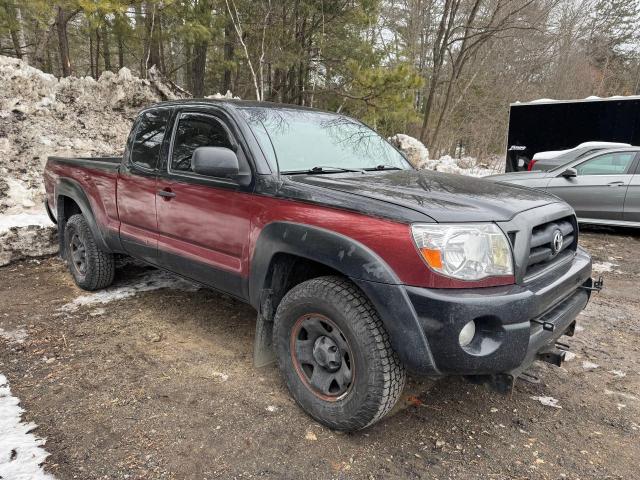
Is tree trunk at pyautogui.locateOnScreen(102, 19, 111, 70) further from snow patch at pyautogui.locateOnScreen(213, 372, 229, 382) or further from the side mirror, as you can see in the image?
snow patch at pyautogui.locateOnScreen(213, 372, 229, 382)

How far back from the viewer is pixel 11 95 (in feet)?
24.7

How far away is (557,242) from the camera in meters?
2.61

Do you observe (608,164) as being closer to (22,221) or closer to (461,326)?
(461,326)

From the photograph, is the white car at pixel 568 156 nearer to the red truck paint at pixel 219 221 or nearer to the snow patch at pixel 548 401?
the snow patch at pixel 548 401

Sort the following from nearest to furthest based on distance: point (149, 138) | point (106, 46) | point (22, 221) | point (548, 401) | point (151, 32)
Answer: point (548, 401)
point (149, 138)
point (22, 221)
point (151, 32)
point (106, 46)

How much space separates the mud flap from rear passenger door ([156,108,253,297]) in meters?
0.24

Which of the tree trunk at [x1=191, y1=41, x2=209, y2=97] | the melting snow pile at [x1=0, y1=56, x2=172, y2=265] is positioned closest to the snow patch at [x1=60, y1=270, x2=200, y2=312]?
the melting snow pile at [x1=0, y1=56, x2=172, y2=265]

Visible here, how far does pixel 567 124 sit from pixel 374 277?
35.8 feet

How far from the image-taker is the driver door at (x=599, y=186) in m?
7.47

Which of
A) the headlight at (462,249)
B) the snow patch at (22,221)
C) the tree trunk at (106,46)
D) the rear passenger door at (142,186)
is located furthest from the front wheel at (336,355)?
the tree trunk at (106,46)

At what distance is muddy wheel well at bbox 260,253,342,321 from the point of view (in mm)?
2723

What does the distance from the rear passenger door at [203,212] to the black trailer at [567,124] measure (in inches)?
405

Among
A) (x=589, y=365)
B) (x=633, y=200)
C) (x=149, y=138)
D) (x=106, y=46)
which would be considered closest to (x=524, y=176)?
(x=633, y=200)

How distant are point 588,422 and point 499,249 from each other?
1.38 metres
